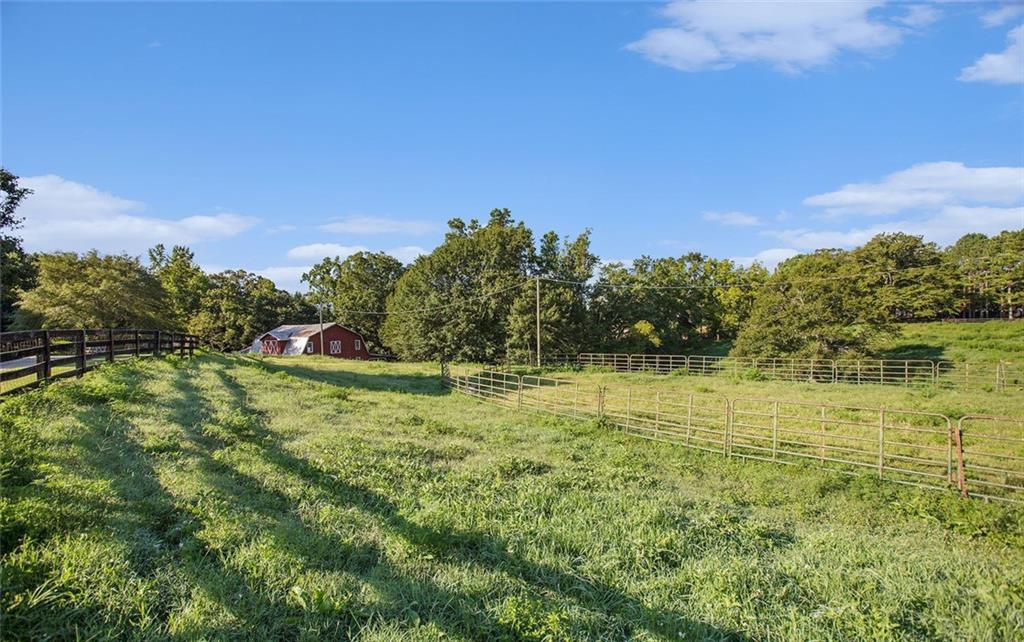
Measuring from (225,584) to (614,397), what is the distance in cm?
1808

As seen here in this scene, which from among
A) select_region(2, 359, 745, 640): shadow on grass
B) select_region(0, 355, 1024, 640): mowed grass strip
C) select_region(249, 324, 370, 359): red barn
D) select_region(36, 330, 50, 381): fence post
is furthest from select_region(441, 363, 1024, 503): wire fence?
select_region(249, 324, 370, 359): red barn

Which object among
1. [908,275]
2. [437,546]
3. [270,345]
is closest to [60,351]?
[437,546]

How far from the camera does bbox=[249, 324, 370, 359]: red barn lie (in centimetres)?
5594

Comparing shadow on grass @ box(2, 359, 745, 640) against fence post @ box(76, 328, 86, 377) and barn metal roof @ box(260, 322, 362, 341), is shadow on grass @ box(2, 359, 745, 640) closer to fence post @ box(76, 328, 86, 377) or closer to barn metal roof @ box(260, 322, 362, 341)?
fence post @ box(76, 328, 86, 377)

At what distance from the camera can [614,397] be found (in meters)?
20.9

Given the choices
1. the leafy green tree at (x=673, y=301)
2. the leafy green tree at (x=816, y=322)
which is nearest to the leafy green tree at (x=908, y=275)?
the leafy green tree at (x=673, y=301)

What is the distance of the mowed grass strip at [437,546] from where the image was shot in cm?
376

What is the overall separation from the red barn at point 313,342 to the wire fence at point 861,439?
42567 millimetres

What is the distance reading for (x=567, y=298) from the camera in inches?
1789

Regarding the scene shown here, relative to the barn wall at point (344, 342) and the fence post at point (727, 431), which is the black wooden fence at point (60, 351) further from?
the barn wall at point (344, 342)

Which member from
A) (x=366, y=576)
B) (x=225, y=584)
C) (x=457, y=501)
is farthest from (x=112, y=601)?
(x=457, y=501)

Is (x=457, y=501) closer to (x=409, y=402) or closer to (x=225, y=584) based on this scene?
(x=225, y=584)

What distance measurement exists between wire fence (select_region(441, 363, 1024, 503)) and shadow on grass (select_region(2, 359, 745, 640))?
6.02m

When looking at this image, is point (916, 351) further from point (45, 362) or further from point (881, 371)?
point (45, 362)
